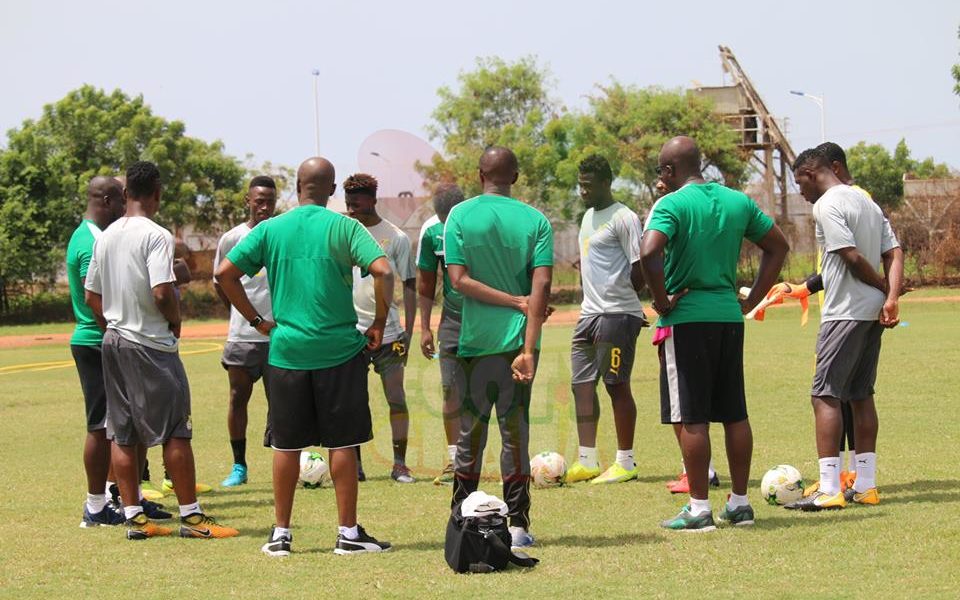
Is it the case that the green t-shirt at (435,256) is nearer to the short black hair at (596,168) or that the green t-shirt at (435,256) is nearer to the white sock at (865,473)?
the short black hair at (596,168)

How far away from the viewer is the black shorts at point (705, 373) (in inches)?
290

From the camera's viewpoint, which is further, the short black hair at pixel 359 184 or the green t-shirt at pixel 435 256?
the short black hair at pixel 359 184

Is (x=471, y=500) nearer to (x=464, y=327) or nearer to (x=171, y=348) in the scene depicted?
(x=464, y=327)

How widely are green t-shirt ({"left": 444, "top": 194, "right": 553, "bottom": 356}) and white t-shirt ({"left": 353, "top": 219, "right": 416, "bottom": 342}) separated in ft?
9.26

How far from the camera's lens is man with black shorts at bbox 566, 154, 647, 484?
948 cm

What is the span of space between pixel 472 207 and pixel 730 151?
150ft

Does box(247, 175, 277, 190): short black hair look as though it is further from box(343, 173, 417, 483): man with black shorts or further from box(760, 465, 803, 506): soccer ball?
box(760, 465, 803, 506): soccer ball

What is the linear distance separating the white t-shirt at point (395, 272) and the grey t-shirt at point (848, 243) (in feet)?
11.6

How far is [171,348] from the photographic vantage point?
773 centimetres

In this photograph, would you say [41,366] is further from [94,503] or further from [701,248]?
[701,248]

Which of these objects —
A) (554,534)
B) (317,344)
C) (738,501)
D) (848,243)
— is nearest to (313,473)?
(554,534)

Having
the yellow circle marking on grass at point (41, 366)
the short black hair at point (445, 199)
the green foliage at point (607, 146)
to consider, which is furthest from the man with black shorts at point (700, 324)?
the green foliage at point (607, 146)

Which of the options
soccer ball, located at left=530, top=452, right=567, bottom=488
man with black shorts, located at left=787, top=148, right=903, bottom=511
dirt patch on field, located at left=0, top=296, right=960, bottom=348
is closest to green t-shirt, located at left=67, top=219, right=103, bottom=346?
soccer ball, located at left=530, top=452, right=567, bottom=488

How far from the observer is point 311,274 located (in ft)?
22.8
